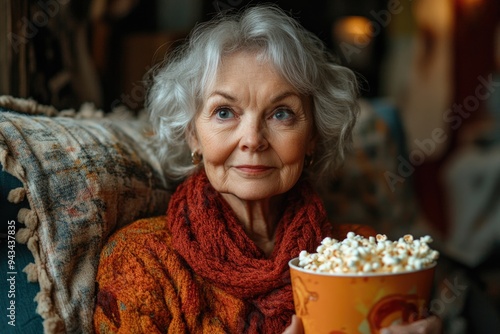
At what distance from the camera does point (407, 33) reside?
5.06 metres

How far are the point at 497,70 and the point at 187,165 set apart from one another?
3.80 meters

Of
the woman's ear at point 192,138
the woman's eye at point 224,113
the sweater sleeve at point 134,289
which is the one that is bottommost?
the sweater sleeve at point 134,289

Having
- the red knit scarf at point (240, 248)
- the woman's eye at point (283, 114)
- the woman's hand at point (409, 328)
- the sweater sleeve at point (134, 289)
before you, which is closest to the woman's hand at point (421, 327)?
the woman's hand at point (409, 328)

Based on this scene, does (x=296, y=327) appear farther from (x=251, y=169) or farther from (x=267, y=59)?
(x=267, y=59)

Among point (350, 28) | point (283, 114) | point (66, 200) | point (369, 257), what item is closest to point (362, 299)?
point (369, 257)

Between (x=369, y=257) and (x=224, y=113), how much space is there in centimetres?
58

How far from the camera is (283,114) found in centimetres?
147

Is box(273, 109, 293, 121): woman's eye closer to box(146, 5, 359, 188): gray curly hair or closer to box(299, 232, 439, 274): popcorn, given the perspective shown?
box(146, 5, 359, 188): gray curly hair

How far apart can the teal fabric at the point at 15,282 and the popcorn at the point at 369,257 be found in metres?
0.59

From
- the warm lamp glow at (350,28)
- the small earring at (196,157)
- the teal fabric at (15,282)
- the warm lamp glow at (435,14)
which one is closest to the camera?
the teal fabric at (15,282)

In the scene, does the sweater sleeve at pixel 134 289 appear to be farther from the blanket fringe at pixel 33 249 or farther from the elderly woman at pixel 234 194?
the blanket fringe at pixel 33 249

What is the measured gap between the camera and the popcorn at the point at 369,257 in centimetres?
103

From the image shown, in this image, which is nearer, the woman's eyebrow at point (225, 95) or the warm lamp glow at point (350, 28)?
the woman's eyebrow at point (225, 95)

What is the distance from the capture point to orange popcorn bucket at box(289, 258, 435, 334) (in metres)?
1.01
